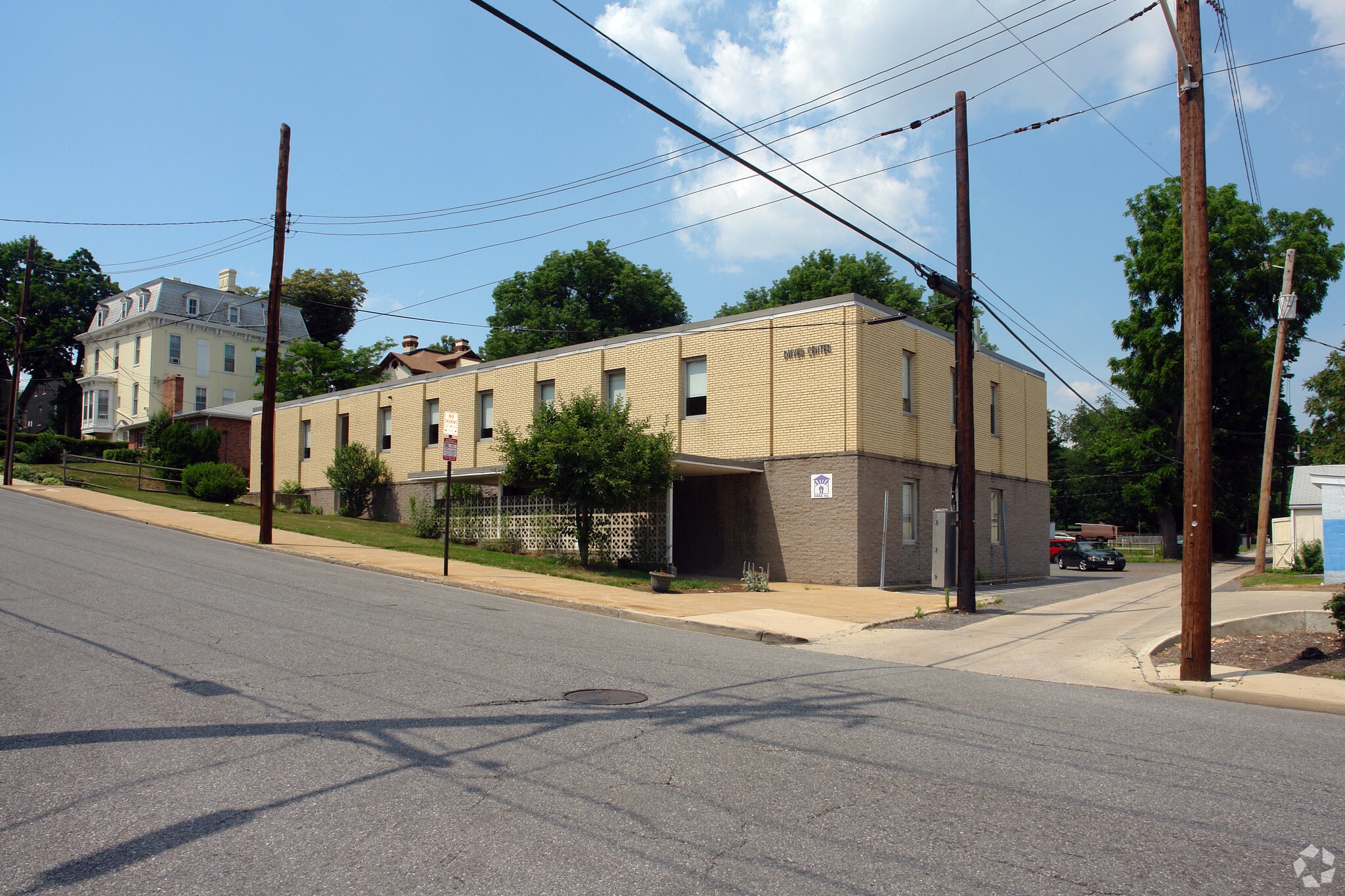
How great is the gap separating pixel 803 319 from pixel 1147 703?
14.6 metres

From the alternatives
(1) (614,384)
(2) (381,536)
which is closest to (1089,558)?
(1) (614,384)

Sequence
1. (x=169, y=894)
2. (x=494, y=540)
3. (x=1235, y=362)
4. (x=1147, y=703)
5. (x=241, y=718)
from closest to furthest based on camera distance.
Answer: (x=169, y=894) → (x=241, y=718) → (x=1147, y=703) → (x=494, y=540) → (x=1235, y=362)

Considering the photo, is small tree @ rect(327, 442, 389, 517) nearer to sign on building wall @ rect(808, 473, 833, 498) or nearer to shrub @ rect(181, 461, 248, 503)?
shrub @ rect(181, 461, 248, 503)

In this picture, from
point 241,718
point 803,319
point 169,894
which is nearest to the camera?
point 169,894

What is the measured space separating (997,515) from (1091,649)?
623 inches

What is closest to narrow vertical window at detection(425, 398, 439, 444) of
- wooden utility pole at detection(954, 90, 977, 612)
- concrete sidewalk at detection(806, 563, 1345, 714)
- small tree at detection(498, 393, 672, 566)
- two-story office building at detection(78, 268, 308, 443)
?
small tree at detection(498, 393, 672, 566)

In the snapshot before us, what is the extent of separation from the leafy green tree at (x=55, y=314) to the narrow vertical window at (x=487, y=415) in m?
53.2

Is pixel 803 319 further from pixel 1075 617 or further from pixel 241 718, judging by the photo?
pixel 241 718

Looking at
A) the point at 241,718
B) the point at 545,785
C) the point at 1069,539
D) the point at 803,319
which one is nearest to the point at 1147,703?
the point at 545,785

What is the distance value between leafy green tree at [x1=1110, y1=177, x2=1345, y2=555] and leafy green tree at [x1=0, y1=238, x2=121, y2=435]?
74065mm

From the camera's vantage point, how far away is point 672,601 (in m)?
16.2

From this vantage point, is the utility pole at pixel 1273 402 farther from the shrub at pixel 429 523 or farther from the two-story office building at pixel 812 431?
the shrub at pixel 429 523

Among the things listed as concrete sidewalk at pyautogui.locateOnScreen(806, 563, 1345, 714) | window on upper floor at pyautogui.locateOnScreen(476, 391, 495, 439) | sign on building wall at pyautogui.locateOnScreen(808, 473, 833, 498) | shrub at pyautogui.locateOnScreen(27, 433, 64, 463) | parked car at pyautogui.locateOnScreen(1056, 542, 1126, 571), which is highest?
window on upper floor at pyautogui.locateOnScreen(476, 391, 495, 439)

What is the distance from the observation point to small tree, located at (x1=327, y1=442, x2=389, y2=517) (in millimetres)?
33719
